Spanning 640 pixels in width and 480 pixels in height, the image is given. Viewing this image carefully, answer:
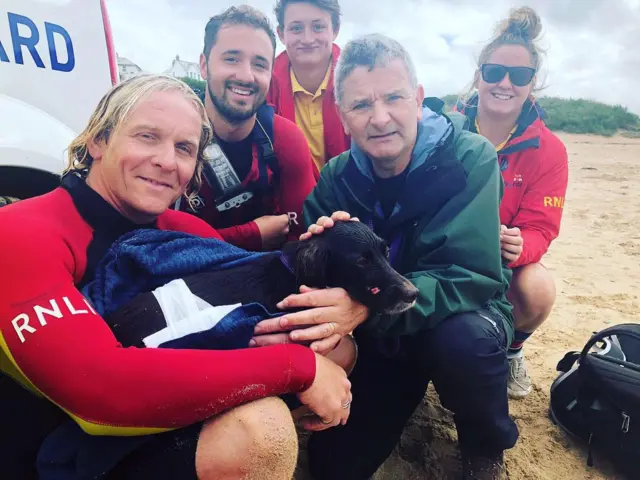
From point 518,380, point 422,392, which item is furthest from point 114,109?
point 518,380

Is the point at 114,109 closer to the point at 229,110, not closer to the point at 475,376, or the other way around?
the point at 229,110

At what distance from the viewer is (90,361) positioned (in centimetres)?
140

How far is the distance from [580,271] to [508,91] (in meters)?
2.76

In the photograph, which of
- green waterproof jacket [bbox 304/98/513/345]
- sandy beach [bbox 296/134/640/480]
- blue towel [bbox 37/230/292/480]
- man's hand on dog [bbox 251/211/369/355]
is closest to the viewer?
blue towel [bbox 37/230/292/480]

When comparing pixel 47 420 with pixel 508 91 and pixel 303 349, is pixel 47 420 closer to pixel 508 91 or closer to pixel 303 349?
pixel 303 349

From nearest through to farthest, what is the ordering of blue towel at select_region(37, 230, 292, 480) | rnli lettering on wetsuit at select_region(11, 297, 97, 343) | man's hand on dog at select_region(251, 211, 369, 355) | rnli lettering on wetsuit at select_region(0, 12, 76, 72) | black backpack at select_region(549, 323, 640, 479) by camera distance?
rnli lettering on wetsuit at select_region(11, 297, 97, 343) < blue towel at select_region(37, 230, 292, 480) < man's hand on dog at select_region(251, 211, 369, 355) < rnli lettering on wetsuit at select_region(0, 12, 76, 72) < black backpack at select_region(549, 323, 640, 479)

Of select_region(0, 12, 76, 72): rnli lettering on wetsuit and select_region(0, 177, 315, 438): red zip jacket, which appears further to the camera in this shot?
select_region(0, 12, 76, 72): rnli lettering on wetsuit

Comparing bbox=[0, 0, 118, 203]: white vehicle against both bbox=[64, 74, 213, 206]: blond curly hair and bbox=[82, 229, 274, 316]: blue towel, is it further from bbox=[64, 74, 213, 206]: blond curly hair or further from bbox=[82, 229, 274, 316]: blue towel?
bbox=[82, 229, 274, 316]: blue towel

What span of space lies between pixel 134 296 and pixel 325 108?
2819 mm

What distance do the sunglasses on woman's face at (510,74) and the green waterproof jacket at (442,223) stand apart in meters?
1.25

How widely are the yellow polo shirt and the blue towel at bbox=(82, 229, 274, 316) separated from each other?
2.30 meters

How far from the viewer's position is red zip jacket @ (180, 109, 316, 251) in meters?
2.96

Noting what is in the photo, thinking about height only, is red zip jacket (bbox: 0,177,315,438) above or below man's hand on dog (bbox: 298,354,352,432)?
above

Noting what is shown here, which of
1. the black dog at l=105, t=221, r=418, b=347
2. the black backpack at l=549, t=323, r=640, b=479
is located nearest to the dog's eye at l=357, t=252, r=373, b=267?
the black dog at l=105, t=221, r=418, b=347
